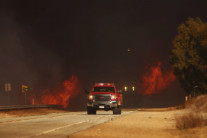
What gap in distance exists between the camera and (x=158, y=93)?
118 m

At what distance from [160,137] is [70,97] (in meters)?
97.1

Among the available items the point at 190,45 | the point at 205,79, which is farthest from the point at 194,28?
the point at 205,79

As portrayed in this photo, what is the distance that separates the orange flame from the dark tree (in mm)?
55558

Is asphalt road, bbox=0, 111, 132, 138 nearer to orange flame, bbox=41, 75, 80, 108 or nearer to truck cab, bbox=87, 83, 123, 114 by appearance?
truck cab, bbox=87, 83, 123, 114

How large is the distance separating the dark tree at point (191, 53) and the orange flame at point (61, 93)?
55.6 meters

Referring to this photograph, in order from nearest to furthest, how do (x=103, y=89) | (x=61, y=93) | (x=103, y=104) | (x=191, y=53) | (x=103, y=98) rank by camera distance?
(x=103, y=104) < (x=103, y=98) < (x=103, y=89) < (x=191, y=53) < (x=61, y=93)

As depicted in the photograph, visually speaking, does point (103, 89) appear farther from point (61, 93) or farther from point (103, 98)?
point (61, 93)

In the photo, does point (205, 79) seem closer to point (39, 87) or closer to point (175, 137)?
point (175, 137)

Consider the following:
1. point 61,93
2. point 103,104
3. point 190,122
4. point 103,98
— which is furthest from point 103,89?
point 61,93

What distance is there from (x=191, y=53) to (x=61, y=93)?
59.5m

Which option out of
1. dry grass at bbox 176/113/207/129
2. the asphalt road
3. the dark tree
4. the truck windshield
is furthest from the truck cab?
the dark tree

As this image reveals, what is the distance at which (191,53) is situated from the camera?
5662cm

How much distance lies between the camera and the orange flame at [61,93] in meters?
111

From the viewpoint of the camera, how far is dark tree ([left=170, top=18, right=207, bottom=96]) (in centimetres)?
5594
